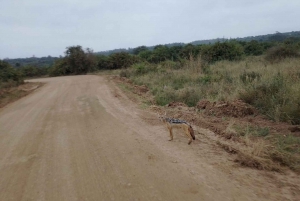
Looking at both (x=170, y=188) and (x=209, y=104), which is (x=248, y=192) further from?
(x=209, y=104)

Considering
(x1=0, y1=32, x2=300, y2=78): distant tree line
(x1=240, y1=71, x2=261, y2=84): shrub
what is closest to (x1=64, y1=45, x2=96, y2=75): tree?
(x1=0, y1=32, x2=300, y2=78): distant tree line

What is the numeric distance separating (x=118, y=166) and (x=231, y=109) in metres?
3.99

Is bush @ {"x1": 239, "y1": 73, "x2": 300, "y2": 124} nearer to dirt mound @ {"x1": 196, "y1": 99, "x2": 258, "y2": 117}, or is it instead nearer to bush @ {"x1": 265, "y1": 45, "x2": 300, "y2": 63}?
dirt mound @ {"x1": 196, "y1": 99, "x2": 258, "y2": 117}

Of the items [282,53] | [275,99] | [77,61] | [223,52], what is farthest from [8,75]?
[282,53]

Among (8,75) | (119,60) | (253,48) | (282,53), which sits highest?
(8,75)

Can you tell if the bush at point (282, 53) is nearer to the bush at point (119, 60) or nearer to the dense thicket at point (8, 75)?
the bush at point (119, 60)

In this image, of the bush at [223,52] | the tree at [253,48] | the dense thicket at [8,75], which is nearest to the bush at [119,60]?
the bush at [223,52]

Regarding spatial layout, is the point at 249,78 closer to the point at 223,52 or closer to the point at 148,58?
the point at 223,52

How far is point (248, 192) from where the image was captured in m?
3.38

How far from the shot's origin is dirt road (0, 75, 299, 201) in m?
3.53

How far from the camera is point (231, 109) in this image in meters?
7.10

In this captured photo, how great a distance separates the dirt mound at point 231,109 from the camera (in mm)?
6934

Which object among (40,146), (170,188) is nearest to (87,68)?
(40,146)

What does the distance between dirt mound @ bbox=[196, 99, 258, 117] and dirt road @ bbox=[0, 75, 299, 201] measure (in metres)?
1.73
